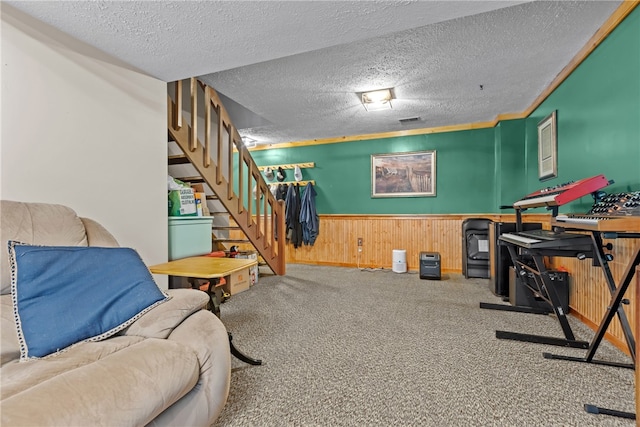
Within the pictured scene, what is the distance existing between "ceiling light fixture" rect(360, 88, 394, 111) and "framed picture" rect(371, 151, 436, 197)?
1353 mm

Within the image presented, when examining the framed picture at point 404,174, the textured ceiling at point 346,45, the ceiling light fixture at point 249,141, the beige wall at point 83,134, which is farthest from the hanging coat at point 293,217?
the beige wall at point 83,134

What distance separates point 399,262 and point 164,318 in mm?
3841

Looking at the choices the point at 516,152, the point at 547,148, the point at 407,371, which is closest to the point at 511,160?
the point at 516,152

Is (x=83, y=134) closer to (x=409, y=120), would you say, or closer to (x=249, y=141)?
(x=249, y=141)

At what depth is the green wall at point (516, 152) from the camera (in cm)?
188

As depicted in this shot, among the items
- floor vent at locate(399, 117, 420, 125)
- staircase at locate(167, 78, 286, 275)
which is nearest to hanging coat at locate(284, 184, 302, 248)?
staircase at locate(167, 78, 286, 275)

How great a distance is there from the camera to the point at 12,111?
155 cm

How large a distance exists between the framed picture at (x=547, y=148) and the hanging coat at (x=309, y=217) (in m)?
3.36

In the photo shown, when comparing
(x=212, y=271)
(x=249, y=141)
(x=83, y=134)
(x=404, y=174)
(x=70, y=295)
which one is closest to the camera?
(x=70, y=295)

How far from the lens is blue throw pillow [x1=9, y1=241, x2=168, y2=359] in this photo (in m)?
1.02

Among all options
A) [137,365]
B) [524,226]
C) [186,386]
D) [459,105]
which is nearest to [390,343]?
[186,386]

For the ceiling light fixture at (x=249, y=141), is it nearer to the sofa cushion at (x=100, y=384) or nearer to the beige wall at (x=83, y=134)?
the beige wall at (x=83, y=134)

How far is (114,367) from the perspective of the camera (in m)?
0.89

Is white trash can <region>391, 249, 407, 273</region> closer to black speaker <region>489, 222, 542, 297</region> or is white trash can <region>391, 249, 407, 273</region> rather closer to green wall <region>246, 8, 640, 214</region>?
green wall <region>246, 8, 640, 214</region>
